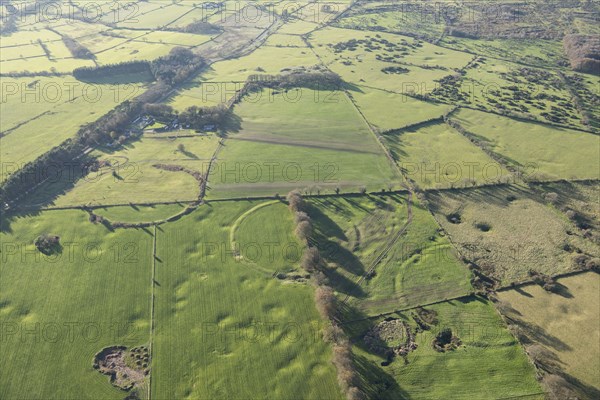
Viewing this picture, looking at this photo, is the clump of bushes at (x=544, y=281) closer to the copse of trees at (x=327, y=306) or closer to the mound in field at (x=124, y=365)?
the copse of trees at (x=327, y=306)

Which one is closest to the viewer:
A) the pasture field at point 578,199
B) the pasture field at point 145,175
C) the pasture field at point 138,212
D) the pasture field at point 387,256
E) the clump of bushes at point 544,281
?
the clump of bushes at point 544,281

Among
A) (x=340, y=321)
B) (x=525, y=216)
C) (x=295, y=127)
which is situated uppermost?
(x=295, y=127)

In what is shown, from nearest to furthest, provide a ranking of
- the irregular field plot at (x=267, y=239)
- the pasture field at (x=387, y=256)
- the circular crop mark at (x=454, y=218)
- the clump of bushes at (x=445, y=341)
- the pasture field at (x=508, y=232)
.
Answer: the clump of bushes at (x=445, y=341) < the pasture field at (x=387, y=256) < the pasture field at (x=508, y=232) < the irregular field plot at (x=267, y=239) < the circular crop mark at (x=454, y=218)

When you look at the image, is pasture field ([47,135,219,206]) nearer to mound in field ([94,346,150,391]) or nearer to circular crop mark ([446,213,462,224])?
mound in field ([94,346,150,391])

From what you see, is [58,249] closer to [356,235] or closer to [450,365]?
[356,235]

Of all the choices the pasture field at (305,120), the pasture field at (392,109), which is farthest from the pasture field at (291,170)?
the pasture field at (392,109)

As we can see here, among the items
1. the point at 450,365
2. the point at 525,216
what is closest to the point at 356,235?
the point at 450,365
